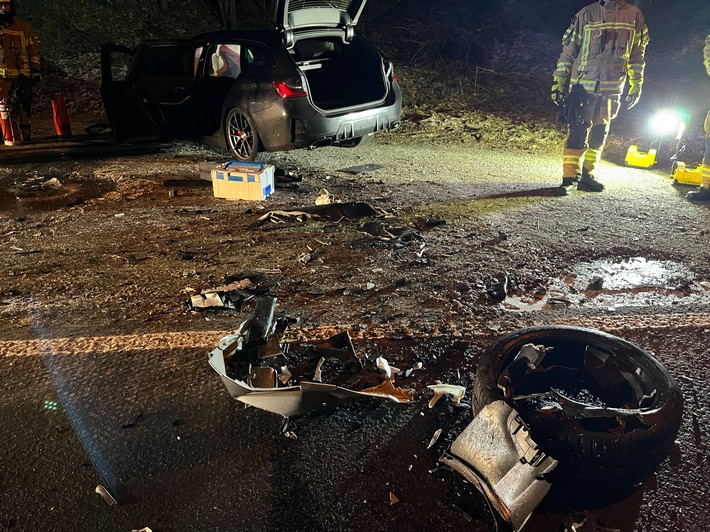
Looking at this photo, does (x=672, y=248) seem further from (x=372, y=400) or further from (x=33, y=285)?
(x=33, y=285)

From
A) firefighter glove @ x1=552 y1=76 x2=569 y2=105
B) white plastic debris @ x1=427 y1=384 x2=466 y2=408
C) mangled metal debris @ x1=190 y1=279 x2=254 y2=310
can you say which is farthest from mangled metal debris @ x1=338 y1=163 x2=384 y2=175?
white plastic debris @ x1=427 y1=384 x2=466 y2=408

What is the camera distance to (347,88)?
754cm

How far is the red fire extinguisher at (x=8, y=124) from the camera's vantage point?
8265 millimetres

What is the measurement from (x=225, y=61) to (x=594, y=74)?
14.8ft

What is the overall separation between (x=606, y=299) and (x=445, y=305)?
3.78 ft

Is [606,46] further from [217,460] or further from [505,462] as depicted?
[217,460]

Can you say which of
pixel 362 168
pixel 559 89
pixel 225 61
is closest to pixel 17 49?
pixel 225 61

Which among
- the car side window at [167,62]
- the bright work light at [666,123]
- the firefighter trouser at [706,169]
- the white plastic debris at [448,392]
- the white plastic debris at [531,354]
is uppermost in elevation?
the car side window at [167,62]

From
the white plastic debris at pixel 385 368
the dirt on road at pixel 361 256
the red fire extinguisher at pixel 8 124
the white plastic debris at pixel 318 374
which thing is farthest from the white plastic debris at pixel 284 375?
the red fire extinguisher at pixel 8 124

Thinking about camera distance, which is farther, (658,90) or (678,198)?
(658,90)

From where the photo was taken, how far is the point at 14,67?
830cm

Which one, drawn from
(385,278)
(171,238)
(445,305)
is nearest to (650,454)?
(445,305)

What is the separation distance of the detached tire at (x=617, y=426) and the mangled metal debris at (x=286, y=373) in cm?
57

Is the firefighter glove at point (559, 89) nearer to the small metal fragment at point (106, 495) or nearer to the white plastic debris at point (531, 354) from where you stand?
the white plastic debris at point (531, 354)
